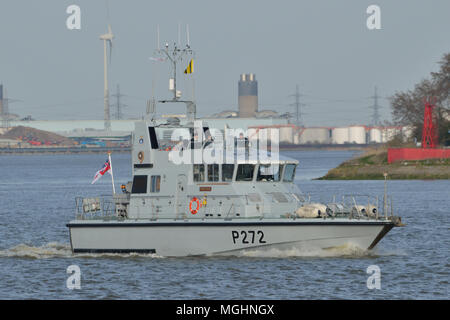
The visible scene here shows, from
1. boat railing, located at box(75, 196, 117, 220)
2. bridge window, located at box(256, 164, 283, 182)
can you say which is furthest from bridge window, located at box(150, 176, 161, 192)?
bridge window, located at box(256, 164, 283, 182)

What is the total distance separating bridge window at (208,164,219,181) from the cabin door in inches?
32.7

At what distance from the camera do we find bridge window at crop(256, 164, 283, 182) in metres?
27.7

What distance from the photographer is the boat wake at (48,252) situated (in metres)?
28.2

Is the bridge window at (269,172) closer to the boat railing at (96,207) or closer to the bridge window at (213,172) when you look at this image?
the bridge window at (213,172)

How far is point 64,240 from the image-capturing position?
35969 millimetres

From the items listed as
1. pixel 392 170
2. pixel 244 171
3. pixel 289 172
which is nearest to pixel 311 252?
pixel 289 172

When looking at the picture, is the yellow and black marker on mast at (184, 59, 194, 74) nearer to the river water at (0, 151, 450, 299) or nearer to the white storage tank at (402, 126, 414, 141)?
the river water at (0, 151, 450, 299)

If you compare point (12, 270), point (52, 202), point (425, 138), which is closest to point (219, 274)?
point (12, 270)

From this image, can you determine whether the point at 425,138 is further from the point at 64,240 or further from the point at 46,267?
the point at 46,267

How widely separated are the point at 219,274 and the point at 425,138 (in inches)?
2611

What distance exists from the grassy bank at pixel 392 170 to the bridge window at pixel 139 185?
55081mm

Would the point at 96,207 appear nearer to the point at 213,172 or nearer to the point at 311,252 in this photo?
the point at 213,172

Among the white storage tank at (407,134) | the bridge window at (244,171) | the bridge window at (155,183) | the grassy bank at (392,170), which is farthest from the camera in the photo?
the white storage tank at (407,134)

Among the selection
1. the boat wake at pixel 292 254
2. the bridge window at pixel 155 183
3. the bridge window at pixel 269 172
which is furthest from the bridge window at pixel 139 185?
the bridge window at pixel 269 172
